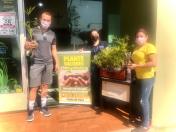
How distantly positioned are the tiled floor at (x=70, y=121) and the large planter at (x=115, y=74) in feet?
2.51

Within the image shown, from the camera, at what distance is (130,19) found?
283 inches

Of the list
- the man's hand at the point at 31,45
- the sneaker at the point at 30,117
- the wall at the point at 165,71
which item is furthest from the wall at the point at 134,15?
the sneaker at the point at 30,117

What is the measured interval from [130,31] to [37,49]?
266 cm

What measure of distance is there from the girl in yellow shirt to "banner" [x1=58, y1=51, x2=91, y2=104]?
147 cm

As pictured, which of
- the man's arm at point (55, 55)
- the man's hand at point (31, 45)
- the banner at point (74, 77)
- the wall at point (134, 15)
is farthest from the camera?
the wall at point (134, 15)

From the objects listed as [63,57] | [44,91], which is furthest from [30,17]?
[44,91]

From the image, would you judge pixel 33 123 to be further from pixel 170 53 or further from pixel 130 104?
pixel 170 53

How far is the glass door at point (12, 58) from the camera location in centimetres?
567

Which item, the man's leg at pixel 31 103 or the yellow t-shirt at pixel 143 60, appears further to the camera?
the man's leg at pixel 31 103

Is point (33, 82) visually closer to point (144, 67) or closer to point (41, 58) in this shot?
point (41, 58)

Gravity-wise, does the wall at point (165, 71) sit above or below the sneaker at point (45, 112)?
above

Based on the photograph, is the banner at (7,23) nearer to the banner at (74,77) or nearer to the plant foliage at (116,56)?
the banner at (74,77)

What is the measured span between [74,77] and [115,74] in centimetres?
101

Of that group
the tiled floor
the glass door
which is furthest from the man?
the glass door
